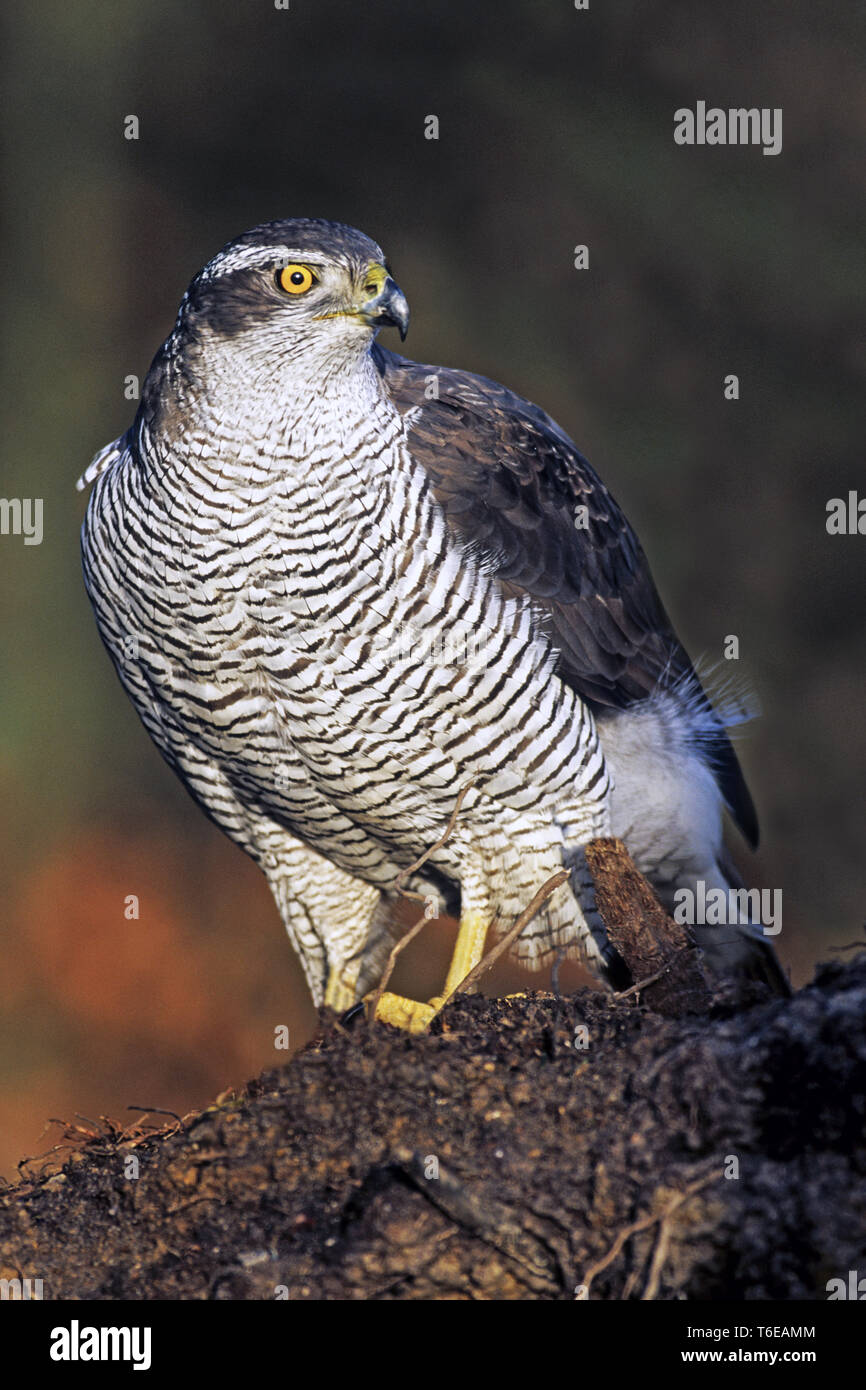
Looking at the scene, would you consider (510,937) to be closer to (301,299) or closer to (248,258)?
(301,299)

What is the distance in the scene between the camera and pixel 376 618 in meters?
2.67

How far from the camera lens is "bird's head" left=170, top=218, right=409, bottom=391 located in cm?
261

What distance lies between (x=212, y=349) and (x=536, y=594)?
3.05ft

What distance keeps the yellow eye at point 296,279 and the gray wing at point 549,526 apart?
0.43 metres

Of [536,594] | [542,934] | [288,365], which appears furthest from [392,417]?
[542,934]

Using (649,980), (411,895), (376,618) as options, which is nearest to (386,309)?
(376,618)

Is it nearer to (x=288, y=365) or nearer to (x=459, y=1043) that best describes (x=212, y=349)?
(x=288, y=365)

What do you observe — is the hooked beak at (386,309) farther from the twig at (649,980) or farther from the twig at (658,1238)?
the twig at (658,1238)

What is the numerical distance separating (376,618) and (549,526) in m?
0.65

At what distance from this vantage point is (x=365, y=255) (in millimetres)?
2633

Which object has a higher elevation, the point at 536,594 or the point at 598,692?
the point at 536,594

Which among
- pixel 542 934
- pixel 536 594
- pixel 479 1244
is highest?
pixel 536 594

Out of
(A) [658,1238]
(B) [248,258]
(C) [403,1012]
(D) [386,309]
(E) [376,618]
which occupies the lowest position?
(A) [658,1238]

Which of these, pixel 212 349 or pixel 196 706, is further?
pixel 196 706
